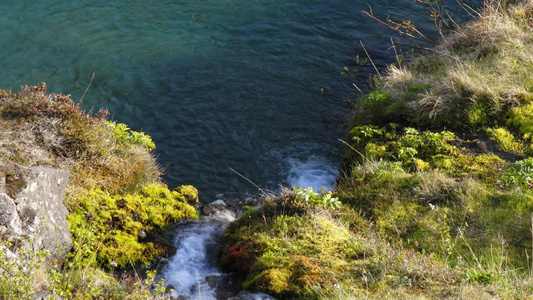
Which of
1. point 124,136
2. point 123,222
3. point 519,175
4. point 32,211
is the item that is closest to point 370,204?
point 519,175

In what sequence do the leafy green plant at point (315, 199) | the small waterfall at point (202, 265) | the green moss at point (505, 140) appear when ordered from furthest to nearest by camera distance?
the green moss at point (505, 140)
the leafy green plant at point (315, 199)
the small waterfall at point (202, 265)

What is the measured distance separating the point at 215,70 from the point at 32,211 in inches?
318

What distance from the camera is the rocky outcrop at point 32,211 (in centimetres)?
579

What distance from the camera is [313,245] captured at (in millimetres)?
6375

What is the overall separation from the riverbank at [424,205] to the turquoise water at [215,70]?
1802 mm

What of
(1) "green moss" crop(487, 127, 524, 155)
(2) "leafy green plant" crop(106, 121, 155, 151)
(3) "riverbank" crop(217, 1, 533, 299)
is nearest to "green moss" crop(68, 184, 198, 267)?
(2) "leafy green plant" crop(106, 121, 155, 151)

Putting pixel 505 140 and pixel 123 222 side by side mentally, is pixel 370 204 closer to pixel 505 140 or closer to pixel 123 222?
pixel 505 140

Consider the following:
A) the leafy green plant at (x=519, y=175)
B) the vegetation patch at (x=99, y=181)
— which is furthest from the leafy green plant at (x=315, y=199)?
the leafy green plant at (x=519, y=175)

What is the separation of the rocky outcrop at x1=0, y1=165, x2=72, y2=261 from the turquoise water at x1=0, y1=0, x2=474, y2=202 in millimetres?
3576

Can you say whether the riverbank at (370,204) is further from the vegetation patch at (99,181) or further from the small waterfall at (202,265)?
the small waterfall at (202,265)

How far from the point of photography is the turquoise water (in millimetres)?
10672

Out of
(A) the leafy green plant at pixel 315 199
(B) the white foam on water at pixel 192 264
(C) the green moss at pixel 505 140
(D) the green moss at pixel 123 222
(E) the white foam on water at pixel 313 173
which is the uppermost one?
(C) the green moss at pixel 505 140

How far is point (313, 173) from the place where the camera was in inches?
403

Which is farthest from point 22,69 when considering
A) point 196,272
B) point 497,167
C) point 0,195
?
point 497,167
